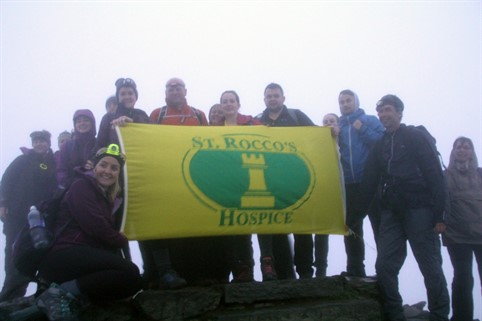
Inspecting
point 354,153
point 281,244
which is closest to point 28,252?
point 281,244

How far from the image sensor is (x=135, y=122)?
5.23m

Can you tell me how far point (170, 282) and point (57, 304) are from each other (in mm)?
1161

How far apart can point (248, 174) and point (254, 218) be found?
1.72ft

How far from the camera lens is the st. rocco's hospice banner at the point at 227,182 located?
4582 millimetres

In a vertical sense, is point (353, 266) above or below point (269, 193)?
below

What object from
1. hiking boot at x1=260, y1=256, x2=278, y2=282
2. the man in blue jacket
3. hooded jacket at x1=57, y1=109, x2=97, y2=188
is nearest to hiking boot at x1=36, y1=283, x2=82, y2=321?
hiking boot at x1=260, y1=256, x2=278, y2=282

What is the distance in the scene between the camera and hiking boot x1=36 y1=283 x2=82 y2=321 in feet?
11.5

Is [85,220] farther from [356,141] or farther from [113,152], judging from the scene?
[356,141]

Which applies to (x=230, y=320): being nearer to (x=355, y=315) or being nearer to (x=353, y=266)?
(x=355, y=315)

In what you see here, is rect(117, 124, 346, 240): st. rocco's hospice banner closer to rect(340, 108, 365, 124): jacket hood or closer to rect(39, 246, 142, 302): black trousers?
rect(39, 246, 142, 302): black trousers

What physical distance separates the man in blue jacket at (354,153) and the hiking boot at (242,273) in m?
1.53

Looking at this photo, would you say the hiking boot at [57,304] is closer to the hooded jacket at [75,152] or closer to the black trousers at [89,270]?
the black trousers at [89,270]

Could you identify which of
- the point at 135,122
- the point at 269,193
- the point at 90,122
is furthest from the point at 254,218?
the point at 90,122

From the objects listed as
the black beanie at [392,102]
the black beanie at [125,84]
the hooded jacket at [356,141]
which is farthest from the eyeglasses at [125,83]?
the black beanie at [392,102]
